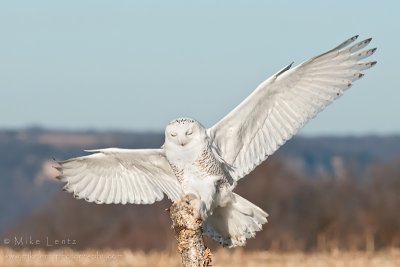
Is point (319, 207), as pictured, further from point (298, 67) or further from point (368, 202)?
point (298, 67)

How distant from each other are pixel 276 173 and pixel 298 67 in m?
A: 41.4

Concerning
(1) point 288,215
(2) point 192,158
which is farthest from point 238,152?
(1) point 288,215

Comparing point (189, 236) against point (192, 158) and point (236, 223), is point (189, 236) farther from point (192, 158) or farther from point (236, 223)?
point (236, 223)

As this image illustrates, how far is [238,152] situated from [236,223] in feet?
2.33

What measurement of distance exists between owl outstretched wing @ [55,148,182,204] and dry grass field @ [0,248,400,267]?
5471mm

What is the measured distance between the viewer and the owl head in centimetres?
1098

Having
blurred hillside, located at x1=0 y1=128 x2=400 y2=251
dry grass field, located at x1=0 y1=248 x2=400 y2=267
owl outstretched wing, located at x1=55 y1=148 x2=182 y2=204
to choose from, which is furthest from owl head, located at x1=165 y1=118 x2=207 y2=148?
blurred hillside, located at x1=0 y1=128 x2=400 y2=251

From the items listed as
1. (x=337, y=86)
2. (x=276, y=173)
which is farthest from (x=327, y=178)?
(x=337, y=86)

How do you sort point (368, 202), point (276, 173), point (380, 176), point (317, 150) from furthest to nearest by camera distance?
1. point (317, 150)
2. point (276, 173)
3. point (380, 176)
4. point (368, 202)

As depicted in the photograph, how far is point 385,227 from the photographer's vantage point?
3189 cm

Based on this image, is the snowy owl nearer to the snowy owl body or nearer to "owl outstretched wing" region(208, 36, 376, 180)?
"owl outstretched wing" region(208, 36, 376, 180)

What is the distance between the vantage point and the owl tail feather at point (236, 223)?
38.4 ft

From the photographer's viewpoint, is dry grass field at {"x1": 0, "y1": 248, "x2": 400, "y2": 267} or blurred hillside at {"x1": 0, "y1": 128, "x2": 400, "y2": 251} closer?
dry grass field at {"x1": 0, "y1": 248, "x2": 400, "y2": 267}

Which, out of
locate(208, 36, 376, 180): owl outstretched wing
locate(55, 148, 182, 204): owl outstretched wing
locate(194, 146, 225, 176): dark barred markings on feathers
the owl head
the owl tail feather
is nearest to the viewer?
the owl head
